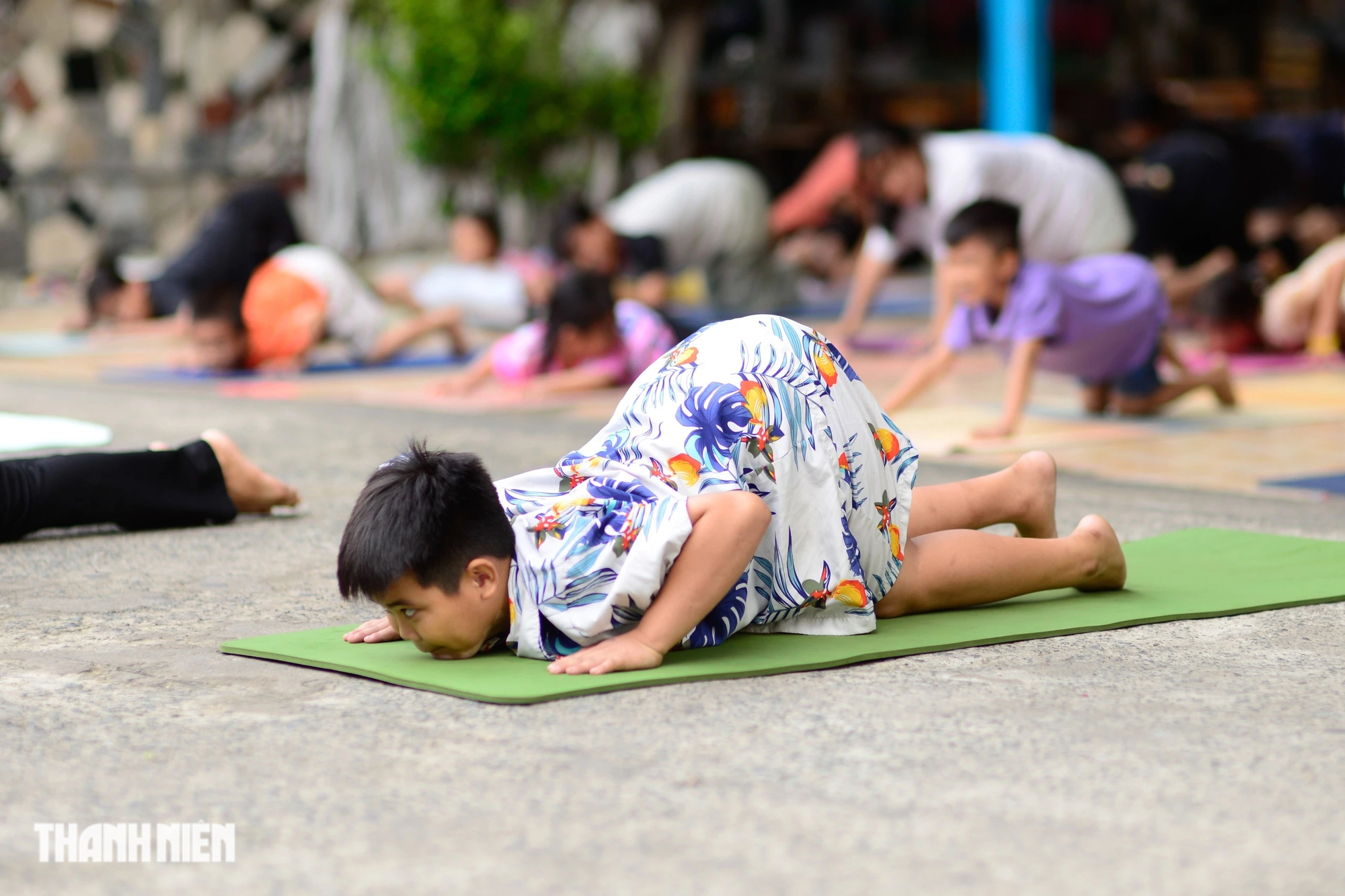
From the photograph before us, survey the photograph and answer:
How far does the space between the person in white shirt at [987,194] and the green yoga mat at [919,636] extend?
3.43 m

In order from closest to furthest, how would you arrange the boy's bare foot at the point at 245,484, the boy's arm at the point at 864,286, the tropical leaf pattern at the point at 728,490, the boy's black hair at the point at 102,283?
the tropical leaf pattern at the point at 728,490 < the boy's bare foot at the point at 245,484 < the boy's arm at the point at 864,286 < the boy's black hair at the point at 102,283

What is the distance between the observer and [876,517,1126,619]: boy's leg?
2.91 metres

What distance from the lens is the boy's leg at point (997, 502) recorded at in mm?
3090

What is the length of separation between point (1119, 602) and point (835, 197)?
330 inches

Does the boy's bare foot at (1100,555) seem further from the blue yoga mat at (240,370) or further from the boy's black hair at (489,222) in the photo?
the boy's black hair at (489,222)

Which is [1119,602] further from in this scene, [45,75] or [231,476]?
[45,75]

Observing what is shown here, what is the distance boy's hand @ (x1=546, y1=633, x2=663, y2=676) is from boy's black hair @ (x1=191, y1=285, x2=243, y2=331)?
225 inches

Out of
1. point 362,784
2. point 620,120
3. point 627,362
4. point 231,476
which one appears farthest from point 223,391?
point 362,784

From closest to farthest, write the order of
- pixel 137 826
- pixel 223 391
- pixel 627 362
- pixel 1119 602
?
1. pixel 137 826
2. pixel 1119 602
3. pixel 627 362
4. pixel 223 391

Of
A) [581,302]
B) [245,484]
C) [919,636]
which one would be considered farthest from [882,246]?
[919,636]

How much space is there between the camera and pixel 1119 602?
2990 millimetres

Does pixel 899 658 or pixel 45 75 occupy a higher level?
pixel 45 75

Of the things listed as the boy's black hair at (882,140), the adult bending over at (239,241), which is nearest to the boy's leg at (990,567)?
the boy's black hair at (882,140)

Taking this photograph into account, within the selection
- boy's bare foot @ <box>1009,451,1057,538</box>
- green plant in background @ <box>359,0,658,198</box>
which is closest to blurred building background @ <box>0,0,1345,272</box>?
green plant in background @ <box>359,0,658,198</box>
